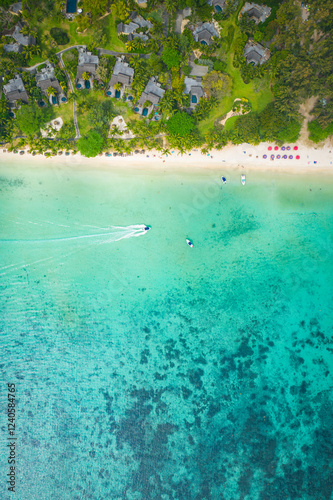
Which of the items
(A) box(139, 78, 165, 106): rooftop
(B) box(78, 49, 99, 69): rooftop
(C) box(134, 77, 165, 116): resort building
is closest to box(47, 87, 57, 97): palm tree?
(B) box(78, 49, 99, 69): rooftop

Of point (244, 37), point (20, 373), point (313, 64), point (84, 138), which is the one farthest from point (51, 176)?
point (313, 64)

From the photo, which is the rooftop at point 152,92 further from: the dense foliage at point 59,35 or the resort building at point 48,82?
the dense foliage at point 59,35

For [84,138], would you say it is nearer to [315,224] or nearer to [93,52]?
[93,52]

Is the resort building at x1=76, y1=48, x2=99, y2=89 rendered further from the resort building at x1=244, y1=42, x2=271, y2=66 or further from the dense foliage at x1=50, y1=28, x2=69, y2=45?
the resort building at x1=244, y1=42, x2=271, y2=66

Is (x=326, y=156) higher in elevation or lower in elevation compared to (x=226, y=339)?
higher

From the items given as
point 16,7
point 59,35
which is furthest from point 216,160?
point 16,7

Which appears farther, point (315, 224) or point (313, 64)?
point (315, 224)
